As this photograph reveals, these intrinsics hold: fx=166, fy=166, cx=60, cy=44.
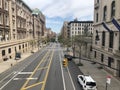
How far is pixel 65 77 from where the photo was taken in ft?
106

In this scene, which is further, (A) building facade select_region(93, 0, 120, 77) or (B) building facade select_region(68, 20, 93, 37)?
(B) building facade select_region(68, 20, 93, 37)

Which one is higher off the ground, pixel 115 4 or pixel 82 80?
pixel 115 4

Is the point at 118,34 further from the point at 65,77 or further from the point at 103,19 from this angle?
the point at 65,77

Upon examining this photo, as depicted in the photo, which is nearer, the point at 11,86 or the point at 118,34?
the point at 11,86

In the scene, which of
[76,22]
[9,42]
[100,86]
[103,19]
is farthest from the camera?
[76,22]

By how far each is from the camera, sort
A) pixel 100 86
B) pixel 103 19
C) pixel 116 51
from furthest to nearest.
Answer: pixel 103 19 → pixel 116 51 → pixel 100 86

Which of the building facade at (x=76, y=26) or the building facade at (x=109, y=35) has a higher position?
the building facade at (x=76, y=26)

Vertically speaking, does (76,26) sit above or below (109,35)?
above

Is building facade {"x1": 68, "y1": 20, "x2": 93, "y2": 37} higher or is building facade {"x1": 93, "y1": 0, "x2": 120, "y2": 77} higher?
building facade {"x1": 68, "y1": 20, "x2": 93, "y2": 37}

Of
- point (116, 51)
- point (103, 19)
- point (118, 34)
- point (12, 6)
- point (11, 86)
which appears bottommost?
point (11, 86)

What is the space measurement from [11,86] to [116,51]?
19.5 m

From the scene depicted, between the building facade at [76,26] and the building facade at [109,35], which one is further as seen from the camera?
the building facade at [76,26]

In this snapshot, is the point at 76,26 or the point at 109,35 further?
the point at 76,26

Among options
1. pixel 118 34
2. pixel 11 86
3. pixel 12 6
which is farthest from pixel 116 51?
pixel 12 6
